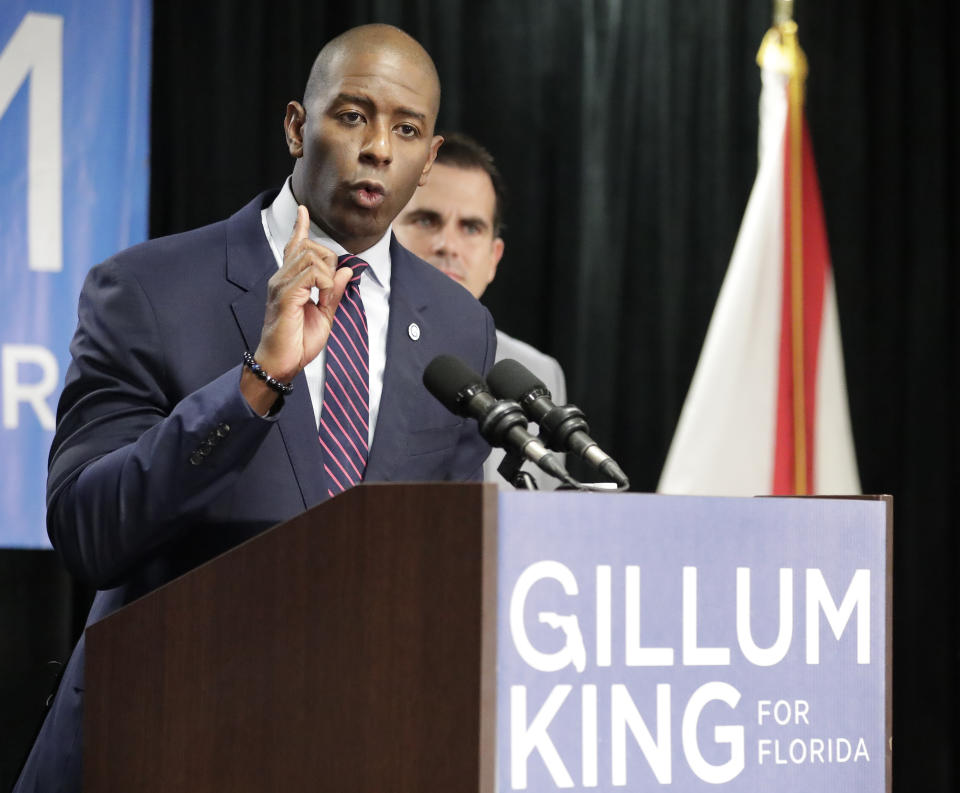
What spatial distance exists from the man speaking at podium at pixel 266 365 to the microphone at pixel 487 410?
131 mm

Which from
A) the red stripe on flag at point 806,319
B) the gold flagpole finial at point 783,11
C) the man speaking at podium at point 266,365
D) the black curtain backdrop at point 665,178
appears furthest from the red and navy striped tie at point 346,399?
the gold flagpole finial at point 783,11

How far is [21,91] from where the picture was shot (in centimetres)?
296

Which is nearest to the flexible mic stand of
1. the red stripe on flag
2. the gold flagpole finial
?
the red stripe on flag

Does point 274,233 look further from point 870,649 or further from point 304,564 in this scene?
point 870,649

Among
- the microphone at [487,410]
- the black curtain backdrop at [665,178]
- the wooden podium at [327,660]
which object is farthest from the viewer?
the black curtain backdrop at [665,178]

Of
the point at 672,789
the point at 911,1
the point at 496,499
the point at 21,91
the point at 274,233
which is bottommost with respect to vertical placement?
the point at 672,789

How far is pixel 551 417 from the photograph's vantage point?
4.40ft

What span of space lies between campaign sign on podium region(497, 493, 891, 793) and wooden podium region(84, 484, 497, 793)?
0.11ft

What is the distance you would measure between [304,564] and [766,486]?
118 inches

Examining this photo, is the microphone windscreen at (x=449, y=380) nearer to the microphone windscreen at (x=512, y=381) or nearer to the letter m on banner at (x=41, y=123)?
the microphone windscreen at (x=512, y=381)

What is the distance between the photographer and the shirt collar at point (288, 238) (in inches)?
65.2

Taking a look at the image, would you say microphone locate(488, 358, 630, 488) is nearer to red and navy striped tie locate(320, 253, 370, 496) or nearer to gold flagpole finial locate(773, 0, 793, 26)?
red and navy striped tie locate(320, 253, 370, 496)

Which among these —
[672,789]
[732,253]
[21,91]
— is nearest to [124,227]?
[21,91]

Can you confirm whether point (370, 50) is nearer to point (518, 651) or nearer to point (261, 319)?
point (261, 319)
